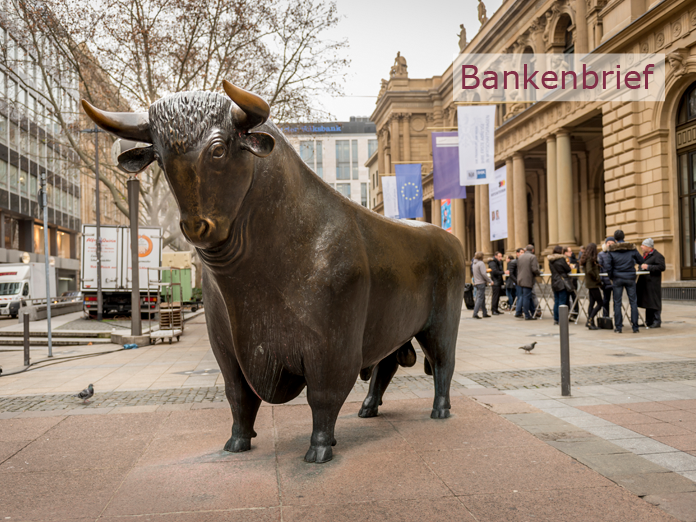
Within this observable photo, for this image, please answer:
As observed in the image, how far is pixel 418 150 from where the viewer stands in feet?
179

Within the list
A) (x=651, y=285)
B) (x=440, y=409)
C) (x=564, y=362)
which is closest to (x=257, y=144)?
(x=440, y=409)

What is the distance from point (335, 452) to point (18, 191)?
46499mm

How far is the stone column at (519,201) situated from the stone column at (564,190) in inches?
162

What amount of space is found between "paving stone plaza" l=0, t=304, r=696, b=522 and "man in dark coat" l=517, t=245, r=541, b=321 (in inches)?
339

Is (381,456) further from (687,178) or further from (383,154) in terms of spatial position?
(383,154)

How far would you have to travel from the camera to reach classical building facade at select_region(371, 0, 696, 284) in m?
18.6

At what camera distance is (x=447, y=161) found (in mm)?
19109

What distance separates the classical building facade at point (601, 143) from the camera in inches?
732

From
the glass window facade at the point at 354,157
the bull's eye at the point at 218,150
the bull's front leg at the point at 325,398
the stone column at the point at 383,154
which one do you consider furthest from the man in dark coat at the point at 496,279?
the glass window facade at the point at 354,157

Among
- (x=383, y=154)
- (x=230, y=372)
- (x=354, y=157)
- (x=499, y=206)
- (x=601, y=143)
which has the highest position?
(x=354, y=157)

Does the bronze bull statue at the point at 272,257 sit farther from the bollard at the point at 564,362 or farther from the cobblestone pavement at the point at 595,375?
the cobblestone pavement at the point at 595,375

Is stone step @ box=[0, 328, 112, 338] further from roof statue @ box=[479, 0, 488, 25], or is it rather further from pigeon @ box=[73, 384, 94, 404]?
roof statue @ box=[479, 0, 488, 25]

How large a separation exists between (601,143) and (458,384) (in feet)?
90.3

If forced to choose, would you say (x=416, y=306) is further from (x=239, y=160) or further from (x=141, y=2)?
(x=141, y=2)
